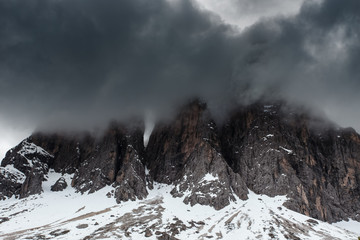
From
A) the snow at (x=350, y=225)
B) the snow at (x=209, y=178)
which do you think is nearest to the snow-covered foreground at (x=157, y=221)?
the snow at (x=350, y=225)

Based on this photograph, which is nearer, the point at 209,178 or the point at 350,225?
the point at 350,225

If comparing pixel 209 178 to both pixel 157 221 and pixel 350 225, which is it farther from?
pixel 350 225

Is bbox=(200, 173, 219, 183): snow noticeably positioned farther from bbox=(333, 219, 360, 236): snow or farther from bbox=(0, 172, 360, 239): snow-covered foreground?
bbox=(333, 219, 360, 236): snow

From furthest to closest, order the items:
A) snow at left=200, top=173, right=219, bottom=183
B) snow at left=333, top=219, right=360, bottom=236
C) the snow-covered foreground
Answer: snow at left=200, top=173, right=219, bottom=183
snow at left=333, top=219, right=360, bottom=236
the snow-covered foreground

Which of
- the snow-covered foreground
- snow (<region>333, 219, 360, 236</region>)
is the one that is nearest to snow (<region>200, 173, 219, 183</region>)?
the snow-covered foreground

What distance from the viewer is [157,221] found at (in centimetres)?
15025

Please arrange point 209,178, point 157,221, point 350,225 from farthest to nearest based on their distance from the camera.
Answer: point 209,178, point 350,225, point 157,221

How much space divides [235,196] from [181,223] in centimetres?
4118

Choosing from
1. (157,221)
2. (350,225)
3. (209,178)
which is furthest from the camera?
(209,178)

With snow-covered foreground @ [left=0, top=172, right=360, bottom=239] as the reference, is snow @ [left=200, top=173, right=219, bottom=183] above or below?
above

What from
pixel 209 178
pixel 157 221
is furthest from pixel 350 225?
pixel 157 221

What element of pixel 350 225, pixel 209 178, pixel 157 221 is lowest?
pixel 350 225

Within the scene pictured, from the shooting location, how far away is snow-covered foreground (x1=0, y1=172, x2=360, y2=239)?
5408 inches

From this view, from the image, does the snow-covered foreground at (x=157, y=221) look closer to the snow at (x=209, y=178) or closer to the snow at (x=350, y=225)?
the snow at (x=350, y=225)
